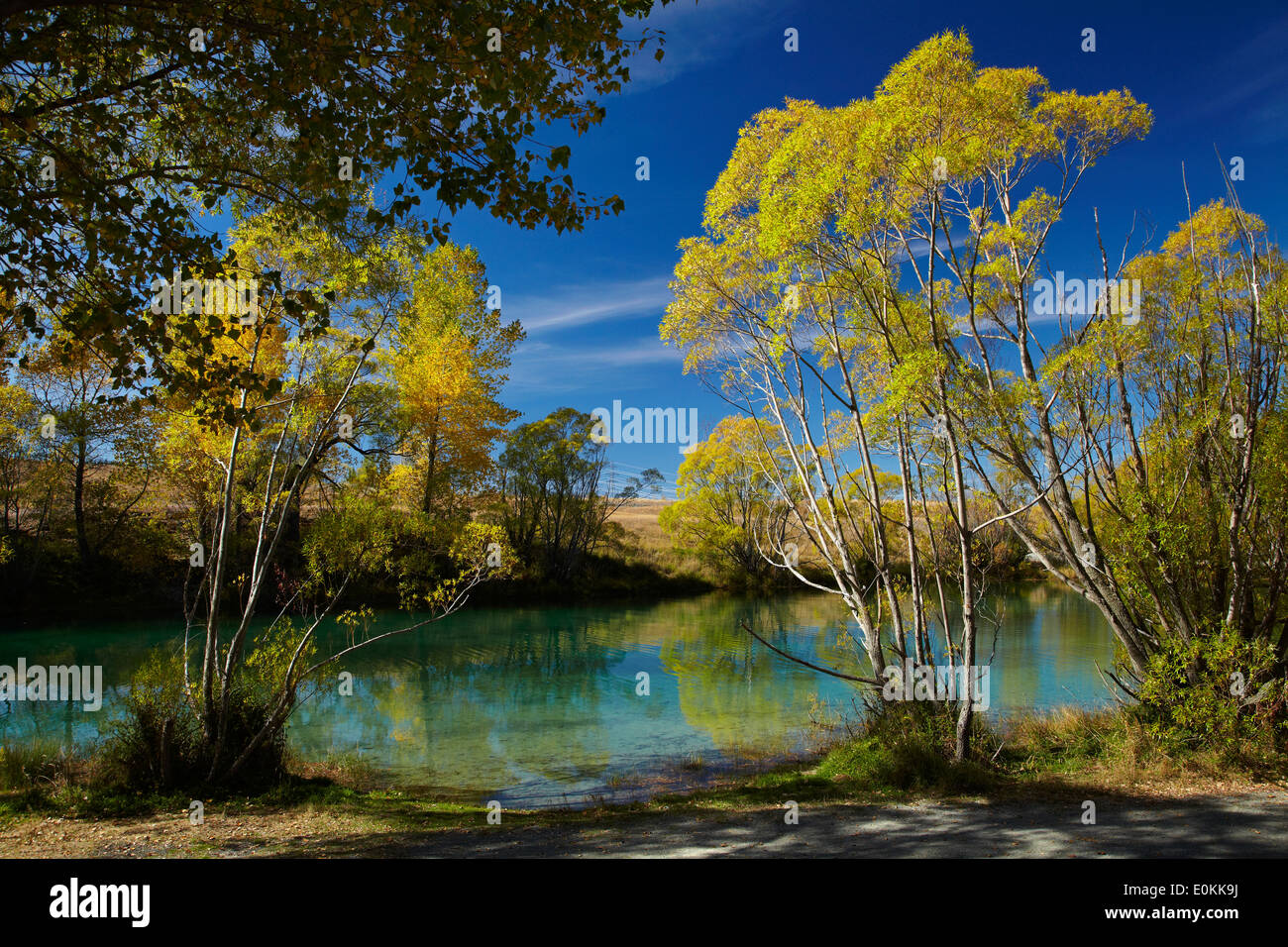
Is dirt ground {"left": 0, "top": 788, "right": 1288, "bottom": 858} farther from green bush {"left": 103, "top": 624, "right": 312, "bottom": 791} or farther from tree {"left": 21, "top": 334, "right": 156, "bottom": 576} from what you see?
tree {"left": 21, "top": 334, "right": 156, "bottom": 576}

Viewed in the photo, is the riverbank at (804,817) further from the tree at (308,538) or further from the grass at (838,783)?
the tree at (308,538)

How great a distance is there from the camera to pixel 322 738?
1167 centimetres

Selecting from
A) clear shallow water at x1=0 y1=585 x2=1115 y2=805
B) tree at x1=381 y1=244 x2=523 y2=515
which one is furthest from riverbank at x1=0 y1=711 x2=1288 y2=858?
tree at x1=381 y1=244 x2=523 y2=515

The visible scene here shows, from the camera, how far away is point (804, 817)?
659 cm

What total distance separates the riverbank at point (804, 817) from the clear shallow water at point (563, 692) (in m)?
2.09

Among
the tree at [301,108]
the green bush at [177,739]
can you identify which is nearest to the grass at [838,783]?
the green bush at [177,739]

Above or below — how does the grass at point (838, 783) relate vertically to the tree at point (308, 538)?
below

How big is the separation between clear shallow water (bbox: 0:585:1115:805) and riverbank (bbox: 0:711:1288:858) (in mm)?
2086

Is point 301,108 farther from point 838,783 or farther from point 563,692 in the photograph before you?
point 563,692

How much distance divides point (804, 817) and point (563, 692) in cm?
1027

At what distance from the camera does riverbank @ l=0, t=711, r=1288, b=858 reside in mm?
5512

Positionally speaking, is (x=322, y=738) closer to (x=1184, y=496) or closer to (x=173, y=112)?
(x=173, y=112)

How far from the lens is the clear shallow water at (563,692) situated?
35.8 ft
